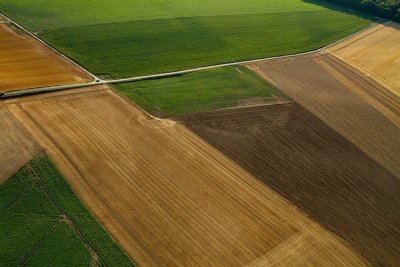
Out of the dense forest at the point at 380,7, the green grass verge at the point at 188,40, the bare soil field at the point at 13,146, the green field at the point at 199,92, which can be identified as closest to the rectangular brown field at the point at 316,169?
the green field at the point at 199,92

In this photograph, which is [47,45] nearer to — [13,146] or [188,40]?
[188,40]

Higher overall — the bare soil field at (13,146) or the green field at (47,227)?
the bare soil field at (13,146)

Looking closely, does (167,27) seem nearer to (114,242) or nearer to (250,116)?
(250,116)

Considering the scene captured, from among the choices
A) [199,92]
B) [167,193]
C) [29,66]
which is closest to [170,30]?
[199,92]

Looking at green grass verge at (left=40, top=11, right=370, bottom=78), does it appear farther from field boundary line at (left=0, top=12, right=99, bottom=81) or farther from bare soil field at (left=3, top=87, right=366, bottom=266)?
bare soil field at (left=3, top=87, right=366, bottom=266)

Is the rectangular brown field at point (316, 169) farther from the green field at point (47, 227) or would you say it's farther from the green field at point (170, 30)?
the green field at point (47, 227)
